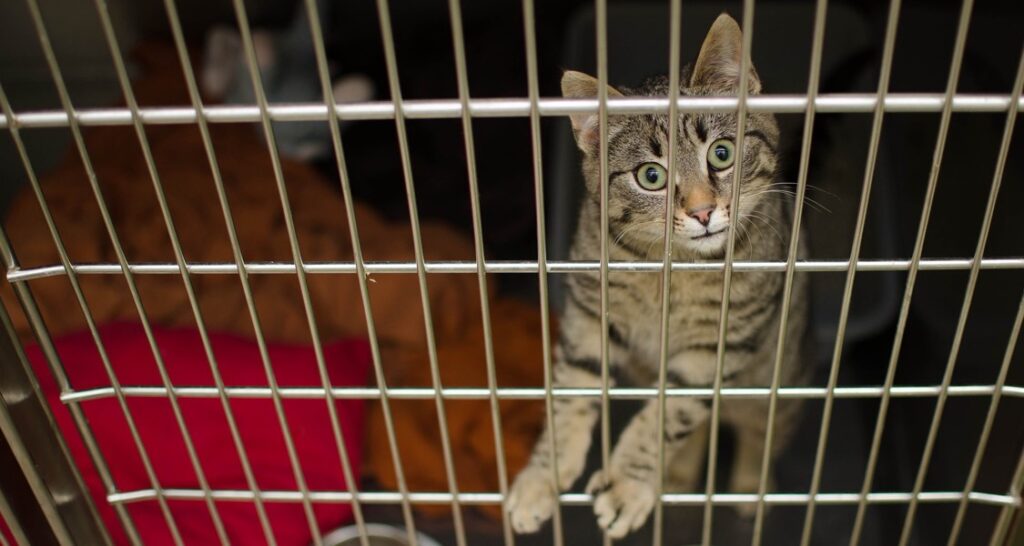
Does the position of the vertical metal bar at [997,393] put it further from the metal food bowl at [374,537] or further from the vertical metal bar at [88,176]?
the vertical metal bar at [88,176]

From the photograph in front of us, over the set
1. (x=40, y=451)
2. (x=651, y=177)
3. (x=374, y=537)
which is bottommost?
(x=374, y=537)

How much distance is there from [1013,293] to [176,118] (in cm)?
96

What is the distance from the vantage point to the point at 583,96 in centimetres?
79

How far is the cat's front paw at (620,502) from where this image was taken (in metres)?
1.02

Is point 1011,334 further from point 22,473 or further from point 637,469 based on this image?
point 22,473

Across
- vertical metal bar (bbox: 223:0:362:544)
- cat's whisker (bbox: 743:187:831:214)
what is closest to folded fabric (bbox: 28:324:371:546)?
vertical metal bar (bbox: 223:0:362:544)

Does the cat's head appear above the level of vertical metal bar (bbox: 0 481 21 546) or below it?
above

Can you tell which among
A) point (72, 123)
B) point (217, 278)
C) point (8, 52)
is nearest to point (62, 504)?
point (72, 123)

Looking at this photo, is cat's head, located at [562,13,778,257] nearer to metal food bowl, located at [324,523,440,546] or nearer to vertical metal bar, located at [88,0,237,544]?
vertical metal bar, located at [88,0,237,544]

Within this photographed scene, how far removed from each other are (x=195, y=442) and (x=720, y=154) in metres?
0.86

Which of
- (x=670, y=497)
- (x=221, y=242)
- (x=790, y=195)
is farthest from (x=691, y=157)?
(x=221, y=242)

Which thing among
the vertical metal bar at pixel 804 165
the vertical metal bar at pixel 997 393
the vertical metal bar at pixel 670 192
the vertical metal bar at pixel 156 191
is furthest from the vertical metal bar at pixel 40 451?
the vertical metal bar at pixel 997 393

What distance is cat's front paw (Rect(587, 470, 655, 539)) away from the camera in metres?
1.02

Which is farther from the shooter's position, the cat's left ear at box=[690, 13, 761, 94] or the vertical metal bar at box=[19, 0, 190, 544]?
the cat's left ear at box=[690, 13, 761, 94]
